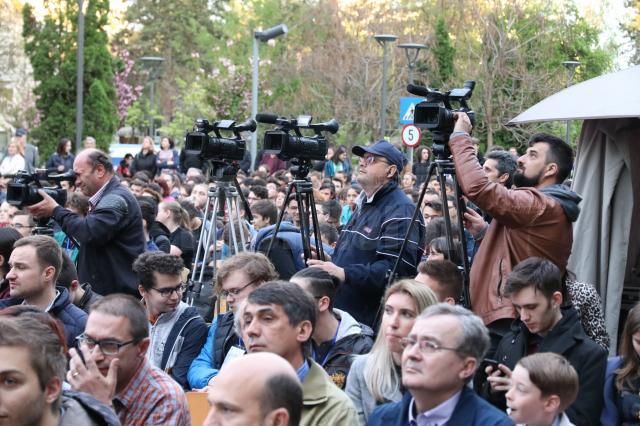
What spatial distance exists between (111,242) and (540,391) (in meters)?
4.59

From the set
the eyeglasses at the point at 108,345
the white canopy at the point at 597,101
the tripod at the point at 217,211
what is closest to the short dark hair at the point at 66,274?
the tripod at the point at 217,211

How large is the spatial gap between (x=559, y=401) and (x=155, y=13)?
201ft

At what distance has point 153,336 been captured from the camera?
7422 mm

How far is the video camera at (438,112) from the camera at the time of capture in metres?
6.74

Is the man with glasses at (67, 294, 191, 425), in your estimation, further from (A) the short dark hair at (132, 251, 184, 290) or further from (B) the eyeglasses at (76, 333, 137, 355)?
(A) the short dark hair at (132, 251, 184, 290)

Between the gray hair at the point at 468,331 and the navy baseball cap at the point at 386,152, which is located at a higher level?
the navy baseball cap at the point at 386,152

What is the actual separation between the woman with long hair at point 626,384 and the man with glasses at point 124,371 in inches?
89.7

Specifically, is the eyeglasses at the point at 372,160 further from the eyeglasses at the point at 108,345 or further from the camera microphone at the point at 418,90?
the eyeglasses at the point at 108,345

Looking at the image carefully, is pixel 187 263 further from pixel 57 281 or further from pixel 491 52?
pixel 491 52

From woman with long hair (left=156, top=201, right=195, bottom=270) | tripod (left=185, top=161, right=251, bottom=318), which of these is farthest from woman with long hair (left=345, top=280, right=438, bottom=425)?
woman with long hair (left=156, top=201, right=195, bottom=270)

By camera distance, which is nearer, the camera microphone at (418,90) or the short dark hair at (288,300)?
the short dark hair at (288,300)

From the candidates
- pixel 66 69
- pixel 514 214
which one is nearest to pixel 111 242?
pixel 514 214

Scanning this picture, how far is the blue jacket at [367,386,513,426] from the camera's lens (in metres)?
4.55

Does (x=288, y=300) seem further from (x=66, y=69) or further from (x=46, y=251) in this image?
(x=66, y=69)
